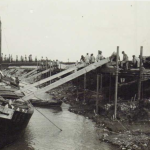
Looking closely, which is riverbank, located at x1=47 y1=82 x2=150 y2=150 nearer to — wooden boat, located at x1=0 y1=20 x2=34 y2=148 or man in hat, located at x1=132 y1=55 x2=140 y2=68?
man in hat, located at x1=132 y1=55 x2=140 y2=68

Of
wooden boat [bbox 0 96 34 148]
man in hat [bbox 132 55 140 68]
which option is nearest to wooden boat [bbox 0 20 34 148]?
wooden boat [bbox 0 96 34 148]

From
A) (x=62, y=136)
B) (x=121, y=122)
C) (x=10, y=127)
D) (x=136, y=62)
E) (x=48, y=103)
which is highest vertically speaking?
(x=136, y=62)

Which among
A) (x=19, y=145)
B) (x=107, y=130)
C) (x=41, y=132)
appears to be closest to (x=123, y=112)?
(x=107, y=130)

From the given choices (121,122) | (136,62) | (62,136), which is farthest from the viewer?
(136,62)

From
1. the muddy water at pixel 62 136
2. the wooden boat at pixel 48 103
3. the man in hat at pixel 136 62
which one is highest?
the man in hat at pixel 136 62

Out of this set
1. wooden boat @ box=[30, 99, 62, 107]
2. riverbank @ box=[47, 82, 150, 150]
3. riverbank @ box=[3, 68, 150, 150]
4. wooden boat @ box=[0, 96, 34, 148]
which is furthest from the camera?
wooden boat @ box=[30, 99, 62, 107]

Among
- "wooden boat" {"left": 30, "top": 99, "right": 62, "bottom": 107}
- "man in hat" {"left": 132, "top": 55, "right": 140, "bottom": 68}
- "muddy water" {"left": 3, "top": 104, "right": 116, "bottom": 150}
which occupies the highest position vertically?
"man in hat" {"left": 132, "top": 55, "right": 140, "bottom": 68}

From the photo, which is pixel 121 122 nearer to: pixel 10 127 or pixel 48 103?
pixel 10 127

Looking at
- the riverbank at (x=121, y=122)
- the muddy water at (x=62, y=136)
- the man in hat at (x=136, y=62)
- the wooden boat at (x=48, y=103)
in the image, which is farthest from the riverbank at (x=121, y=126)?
the man in hat at (x=136, y=62)

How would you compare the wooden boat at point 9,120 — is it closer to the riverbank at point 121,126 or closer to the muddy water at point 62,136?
the muddy water at point 62,136

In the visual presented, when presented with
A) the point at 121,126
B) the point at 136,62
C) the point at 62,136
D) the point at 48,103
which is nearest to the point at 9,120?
the point at 62,136
